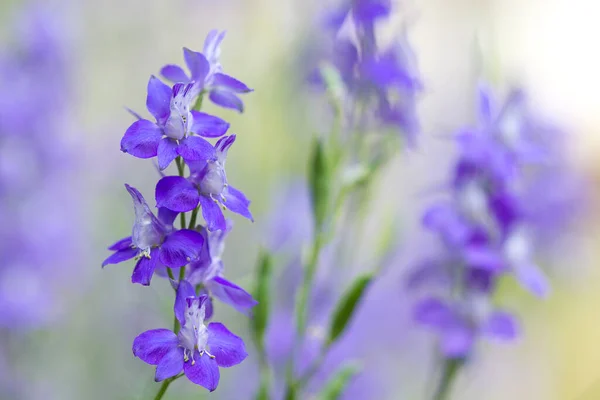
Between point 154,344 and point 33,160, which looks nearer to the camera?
point 154,344

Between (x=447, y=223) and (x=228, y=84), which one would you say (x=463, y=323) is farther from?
(x=228, y=84)

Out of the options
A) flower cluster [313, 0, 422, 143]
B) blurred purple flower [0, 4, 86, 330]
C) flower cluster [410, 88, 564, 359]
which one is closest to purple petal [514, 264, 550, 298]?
flower cluster [410, 88, 564, 359]

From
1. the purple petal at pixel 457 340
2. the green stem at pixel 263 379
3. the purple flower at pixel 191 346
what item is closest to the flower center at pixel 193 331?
the purple flower at pixel 191 346

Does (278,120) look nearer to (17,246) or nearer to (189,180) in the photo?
(17,246)

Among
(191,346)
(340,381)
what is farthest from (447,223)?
(191,346)

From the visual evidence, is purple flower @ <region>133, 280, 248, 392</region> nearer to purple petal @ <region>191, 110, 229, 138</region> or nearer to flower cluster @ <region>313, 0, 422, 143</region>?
purple petal @ <region>191, 110, 229, 138</region>

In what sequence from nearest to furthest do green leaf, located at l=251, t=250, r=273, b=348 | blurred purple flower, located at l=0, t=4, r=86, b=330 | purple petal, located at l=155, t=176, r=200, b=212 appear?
purple petal, located at l=155, t=176, r=200, b=212, green leaf, located at l=251, t=250, r=273, b=348, blurred purple flower, located at l=0, t=4, r=86, b=330
